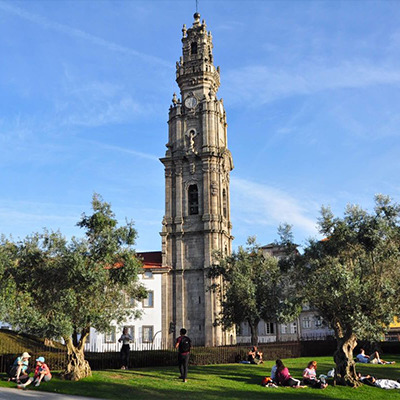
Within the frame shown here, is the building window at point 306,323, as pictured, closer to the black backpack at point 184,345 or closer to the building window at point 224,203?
the building window at point 224,203

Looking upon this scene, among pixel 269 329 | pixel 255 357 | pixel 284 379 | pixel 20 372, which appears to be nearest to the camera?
pixel 20 372

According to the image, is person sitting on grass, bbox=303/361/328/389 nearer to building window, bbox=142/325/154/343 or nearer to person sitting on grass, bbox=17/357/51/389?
person sitting on grass, bbox=17/357/51/389

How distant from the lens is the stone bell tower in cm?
5403

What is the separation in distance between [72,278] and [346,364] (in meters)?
12.5

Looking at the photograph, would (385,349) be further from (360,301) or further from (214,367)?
(360,301)

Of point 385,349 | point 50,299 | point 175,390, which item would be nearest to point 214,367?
point 175,390

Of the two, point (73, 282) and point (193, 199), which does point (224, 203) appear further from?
point (73, 282)

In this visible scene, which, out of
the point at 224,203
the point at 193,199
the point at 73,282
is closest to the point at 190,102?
the point at 193,199

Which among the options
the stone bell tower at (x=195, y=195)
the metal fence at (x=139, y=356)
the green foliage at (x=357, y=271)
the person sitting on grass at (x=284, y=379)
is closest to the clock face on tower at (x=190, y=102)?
the stone bell tower at (x=195, y=195)

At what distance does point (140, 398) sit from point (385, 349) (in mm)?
28556

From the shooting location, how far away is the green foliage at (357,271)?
68.6 ft

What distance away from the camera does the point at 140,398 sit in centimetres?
1761

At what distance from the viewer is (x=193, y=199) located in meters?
58.7

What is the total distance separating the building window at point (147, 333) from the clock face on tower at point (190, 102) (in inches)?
1077
